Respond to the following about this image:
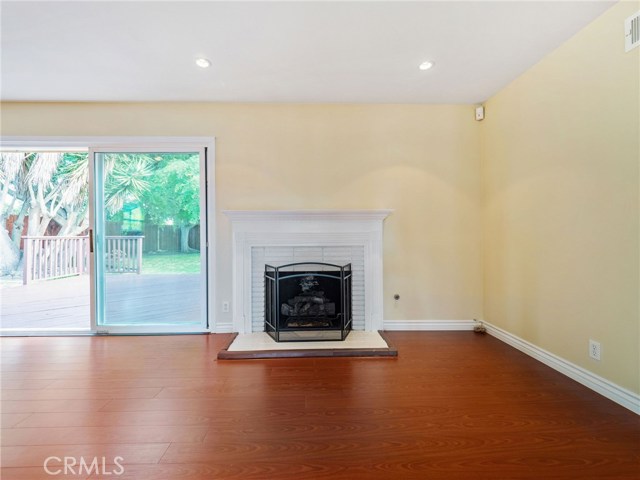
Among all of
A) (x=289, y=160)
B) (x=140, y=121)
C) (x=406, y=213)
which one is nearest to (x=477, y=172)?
(x=406, y=213)

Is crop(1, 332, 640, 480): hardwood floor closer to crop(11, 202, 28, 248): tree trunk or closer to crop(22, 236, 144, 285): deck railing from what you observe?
crop(22, 236, 144, 285): deck railing

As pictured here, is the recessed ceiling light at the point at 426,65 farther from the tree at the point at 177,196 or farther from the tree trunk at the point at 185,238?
the tree trunk at the point at 185,238

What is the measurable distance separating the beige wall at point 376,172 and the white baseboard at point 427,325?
0.07 meters

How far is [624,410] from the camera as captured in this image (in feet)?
5.59

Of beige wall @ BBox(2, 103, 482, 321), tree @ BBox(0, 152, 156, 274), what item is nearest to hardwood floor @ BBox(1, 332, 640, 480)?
beige wall @ BBox(2, 103, 482, 321)

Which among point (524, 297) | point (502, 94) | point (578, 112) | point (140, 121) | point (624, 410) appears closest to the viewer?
point (624, 410)

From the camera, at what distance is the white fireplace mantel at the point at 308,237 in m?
2.99

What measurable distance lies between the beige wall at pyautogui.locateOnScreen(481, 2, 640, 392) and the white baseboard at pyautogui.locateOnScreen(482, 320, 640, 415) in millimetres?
46

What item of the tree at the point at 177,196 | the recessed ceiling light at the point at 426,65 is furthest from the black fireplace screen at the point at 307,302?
the recessed ceiling light at the point at 426,65

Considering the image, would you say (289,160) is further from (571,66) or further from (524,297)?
(524,297)

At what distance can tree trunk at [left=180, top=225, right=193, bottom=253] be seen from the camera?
3.15 metres

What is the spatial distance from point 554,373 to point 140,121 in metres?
4.33

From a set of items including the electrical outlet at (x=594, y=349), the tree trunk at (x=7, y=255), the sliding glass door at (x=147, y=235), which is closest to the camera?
the electrical outlet at (x=594, y=349)

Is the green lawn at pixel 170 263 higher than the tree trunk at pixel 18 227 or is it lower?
lower
